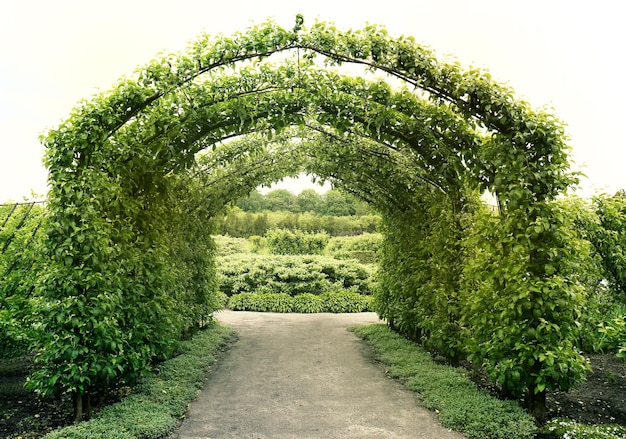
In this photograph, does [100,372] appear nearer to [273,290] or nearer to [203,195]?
[203,195]

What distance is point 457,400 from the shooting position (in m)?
4.63

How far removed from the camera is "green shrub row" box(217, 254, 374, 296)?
44.2 ft

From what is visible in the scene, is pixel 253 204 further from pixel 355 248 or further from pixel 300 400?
pixel 300 400

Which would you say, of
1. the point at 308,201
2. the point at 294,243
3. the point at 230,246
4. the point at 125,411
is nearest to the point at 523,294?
the point at 125,411

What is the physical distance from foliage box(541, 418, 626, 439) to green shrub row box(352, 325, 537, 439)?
14 centimetres

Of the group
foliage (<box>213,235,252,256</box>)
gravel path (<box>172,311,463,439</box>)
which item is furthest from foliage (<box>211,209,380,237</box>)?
gravel path (<box>172,311,463,439</box>)

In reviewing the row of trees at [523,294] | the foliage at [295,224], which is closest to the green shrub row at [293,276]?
the row of trees at [523,294]

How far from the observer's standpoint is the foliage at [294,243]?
17.9m

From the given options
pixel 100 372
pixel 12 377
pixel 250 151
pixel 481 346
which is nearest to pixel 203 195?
pixel 250 151

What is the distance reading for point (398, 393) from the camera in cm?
521

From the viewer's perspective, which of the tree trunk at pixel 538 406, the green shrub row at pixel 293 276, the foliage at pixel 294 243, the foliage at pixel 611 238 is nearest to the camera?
the tree trunk at pixel 538 406

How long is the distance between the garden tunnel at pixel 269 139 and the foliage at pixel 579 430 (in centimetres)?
32

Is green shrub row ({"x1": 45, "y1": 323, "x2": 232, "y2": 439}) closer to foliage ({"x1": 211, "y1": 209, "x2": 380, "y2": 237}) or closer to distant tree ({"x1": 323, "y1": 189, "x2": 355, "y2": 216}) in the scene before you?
foliage ({"x1": 211, "y1": 209, "x2": 380, "y2": 237})

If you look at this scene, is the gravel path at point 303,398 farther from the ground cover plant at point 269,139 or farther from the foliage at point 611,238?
the foliage at point 611,238
